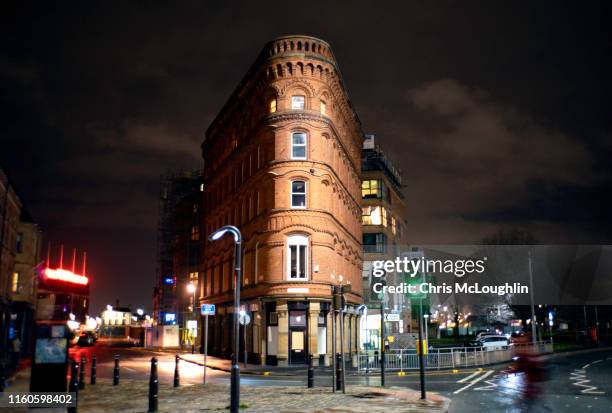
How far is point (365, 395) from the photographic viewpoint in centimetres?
1772

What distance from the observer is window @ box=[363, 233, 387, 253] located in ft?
215

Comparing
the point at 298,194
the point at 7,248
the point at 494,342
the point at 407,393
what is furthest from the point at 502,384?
the point at 7,248

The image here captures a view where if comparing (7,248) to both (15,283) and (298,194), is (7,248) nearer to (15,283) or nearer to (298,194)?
(15,283)

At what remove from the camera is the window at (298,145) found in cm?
3666

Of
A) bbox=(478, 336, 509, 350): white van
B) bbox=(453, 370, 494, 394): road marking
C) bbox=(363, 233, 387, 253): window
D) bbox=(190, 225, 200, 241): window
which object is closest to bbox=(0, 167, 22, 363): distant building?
bbox=(190, 225, 200, 241): window

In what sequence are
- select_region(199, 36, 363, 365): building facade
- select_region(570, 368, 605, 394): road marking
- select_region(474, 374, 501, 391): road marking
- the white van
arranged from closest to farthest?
1. select_region(570, 368, 605, 394): road marking
2. select_region(474, 374, 501, 391): road marking
3. select_region(199, 36, 363, 365): building facade
4. the white van

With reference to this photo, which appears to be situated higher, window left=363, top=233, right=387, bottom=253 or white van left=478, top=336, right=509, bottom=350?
window left=363, top=233, right=387, bottom=253

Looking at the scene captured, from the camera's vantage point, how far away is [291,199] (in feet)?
118

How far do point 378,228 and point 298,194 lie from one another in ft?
103

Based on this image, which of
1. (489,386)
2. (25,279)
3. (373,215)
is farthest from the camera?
(373,215)

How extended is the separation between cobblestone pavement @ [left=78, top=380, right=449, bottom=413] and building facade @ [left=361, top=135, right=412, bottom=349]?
4024 cm

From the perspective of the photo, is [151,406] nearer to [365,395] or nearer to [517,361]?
[365,395]

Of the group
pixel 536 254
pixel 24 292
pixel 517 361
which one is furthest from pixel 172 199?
pixel 517 361

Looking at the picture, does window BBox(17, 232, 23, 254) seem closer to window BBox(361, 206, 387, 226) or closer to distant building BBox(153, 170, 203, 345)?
distant building BBox(153, 170, 203, 345)
